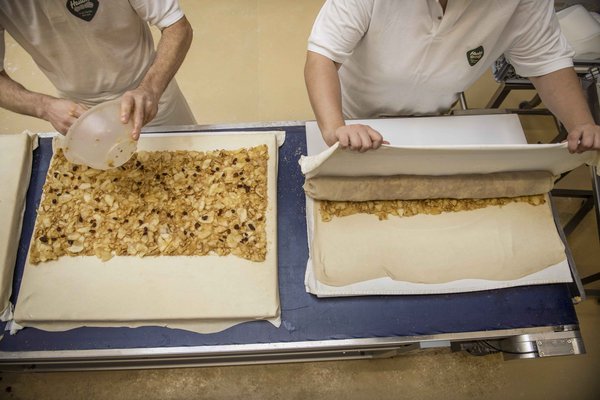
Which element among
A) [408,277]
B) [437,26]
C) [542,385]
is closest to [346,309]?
[408,277]

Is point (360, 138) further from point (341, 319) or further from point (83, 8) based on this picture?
point (83, 8)

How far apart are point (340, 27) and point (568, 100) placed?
774mm

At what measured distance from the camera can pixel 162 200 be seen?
117cm

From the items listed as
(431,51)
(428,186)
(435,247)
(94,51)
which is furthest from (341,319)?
(94,51)

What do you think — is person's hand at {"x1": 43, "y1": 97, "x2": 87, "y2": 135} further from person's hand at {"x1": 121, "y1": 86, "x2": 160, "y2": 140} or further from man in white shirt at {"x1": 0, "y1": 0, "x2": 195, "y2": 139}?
person's hand at {"x1": 121, "y1": 86, "x2": 160, "y2": 140}

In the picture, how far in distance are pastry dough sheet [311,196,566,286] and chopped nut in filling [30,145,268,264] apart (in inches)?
9.1

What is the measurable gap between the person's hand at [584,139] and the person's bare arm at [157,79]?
1.24 meters

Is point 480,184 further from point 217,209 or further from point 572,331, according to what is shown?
point 217,209

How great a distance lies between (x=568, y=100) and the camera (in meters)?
1.14

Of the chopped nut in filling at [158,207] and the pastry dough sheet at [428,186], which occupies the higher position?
the pastry dough sheet at [428,186]

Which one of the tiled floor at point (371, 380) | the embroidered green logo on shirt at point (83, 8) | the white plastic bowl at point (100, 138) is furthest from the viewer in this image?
the tiled floor at point (371, 380)

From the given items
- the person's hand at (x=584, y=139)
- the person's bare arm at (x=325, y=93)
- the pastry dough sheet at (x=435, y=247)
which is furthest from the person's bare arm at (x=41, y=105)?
the person's hand at (x=584, y=139)

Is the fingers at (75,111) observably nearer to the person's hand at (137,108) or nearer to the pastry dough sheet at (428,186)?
the person's hand at (137,108)

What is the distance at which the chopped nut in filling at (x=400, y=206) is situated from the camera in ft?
3.85
